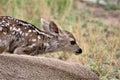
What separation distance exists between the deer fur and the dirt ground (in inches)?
286

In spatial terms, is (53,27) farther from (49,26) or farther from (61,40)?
(61,40)

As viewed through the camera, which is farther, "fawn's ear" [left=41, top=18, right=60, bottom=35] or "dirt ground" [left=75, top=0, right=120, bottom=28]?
"dirt ground" [left=75, top=0, right=120, bottom=28]

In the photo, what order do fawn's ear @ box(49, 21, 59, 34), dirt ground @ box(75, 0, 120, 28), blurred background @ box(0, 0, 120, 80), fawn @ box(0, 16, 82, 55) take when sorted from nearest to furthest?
fawn @ box(0, 16, 82, 55)
fawn's ear @ box(49, 21, 59, 34)
blurred background @ box(0, 0, 120, 80)
dirt ground @ box(75, 0, 120, 28)

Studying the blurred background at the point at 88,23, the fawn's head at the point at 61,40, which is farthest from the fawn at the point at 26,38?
the blurred background at the point at 88,23

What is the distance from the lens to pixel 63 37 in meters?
7.38

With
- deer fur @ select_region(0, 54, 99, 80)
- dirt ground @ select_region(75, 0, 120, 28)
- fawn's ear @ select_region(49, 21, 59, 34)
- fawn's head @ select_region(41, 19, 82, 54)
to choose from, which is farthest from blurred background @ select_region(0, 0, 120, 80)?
deer fur @ select_region(0, 54, 99, 80)

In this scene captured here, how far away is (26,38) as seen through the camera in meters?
6.69

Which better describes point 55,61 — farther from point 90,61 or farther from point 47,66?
point 90,61

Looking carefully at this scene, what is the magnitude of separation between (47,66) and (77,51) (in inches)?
107

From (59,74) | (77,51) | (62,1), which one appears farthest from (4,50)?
(62,1)

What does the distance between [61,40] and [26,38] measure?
82cm

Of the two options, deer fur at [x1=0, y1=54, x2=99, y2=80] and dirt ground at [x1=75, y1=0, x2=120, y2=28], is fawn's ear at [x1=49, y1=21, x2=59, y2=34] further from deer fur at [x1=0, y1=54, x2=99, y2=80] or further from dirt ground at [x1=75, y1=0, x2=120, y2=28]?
dirt ground at [x1=75, y1=0, x2=120, y2=28]

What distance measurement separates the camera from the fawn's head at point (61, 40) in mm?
7125

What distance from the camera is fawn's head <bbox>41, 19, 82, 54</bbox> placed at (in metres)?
7.12
